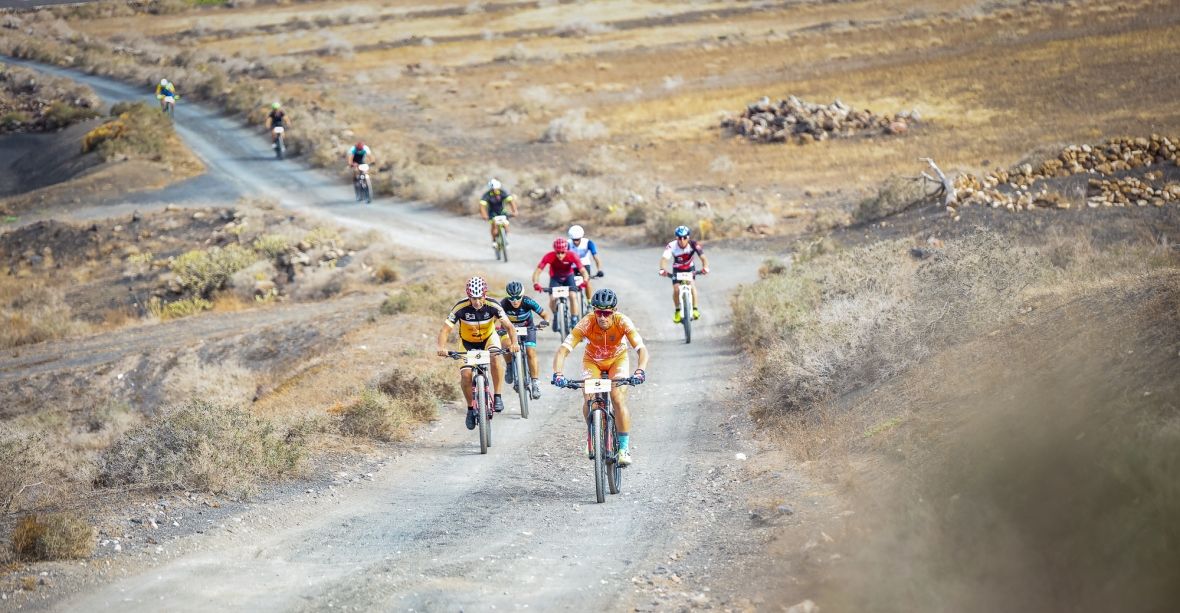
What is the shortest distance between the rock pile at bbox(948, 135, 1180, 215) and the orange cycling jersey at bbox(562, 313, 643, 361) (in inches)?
605

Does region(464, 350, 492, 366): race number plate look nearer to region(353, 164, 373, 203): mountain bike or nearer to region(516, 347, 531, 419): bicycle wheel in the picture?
region(516, 347, 531, 419): bicycle wheel

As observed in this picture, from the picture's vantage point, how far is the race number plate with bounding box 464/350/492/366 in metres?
14.2

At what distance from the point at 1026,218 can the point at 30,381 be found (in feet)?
72.1

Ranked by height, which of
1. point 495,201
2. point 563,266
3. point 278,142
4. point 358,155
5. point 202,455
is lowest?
point 202,455

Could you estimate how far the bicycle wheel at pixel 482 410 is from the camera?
47.0 feet

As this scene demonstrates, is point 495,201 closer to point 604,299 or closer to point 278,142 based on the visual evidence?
point 604,299

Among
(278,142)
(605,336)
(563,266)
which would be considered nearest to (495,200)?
(563,266)

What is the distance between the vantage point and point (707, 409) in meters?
16.8

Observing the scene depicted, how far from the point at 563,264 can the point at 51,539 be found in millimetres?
10261

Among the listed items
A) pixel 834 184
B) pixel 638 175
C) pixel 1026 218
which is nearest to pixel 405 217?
pixel 638 175

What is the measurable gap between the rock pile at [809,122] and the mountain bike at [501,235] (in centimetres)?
2274

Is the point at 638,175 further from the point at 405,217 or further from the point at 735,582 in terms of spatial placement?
the point at 735,582

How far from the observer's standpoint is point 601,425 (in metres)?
12.0

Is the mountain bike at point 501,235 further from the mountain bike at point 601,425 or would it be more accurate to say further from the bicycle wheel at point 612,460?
the mountain bike at point 601,425
